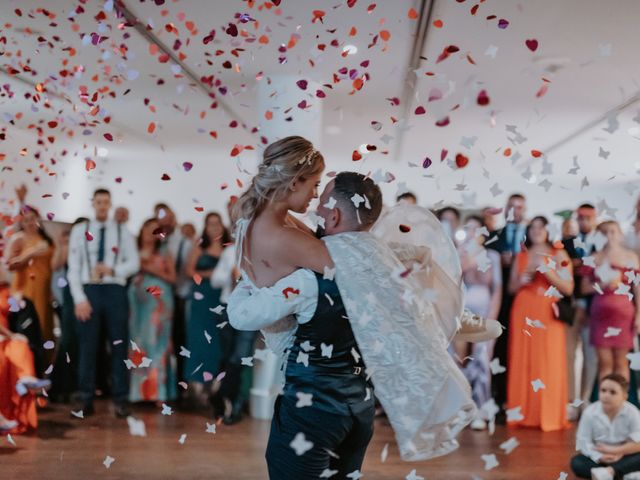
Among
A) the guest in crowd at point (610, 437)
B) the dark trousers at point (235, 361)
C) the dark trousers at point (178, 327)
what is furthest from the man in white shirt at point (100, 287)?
the guest in crowd at point (610, 437)

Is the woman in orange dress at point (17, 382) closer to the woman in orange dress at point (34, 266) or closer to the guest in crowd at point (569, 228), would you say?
the woman in orange dress at point (34, 266)

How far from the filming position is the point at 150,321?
6.14 m

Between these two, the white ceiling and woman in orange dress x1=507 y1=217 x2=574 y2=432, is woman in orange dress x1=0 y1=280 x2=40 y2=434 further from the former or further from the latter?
woman in orange dress x1=507 y1=217 x2=574 y2=432

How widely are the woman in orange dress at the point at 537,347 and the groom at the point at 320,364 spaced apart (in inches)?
147

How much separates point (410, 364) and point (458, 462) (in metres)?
2.60

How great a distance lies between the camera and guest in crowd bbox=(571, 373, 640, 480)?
164 inches

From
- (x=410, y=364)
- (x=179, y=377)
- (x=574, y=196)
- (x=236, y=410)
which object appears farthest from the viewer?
(x=574, y=196)

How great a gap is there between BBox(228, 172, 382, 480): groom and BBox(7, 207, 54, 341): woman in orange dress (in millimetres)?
4185

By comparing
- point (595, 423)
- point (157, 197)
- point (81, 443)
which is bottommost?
point (81, 443)

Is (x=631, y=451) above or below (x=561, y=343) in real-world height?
below

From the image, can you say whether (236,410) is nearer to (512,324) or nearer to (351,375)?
(512,324)

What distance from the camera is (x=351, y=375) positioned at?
2.19m

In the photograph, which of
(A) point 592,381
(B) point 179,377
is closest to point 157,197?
(B) point 179,377

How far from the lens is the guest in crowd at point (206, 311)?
602 cm
